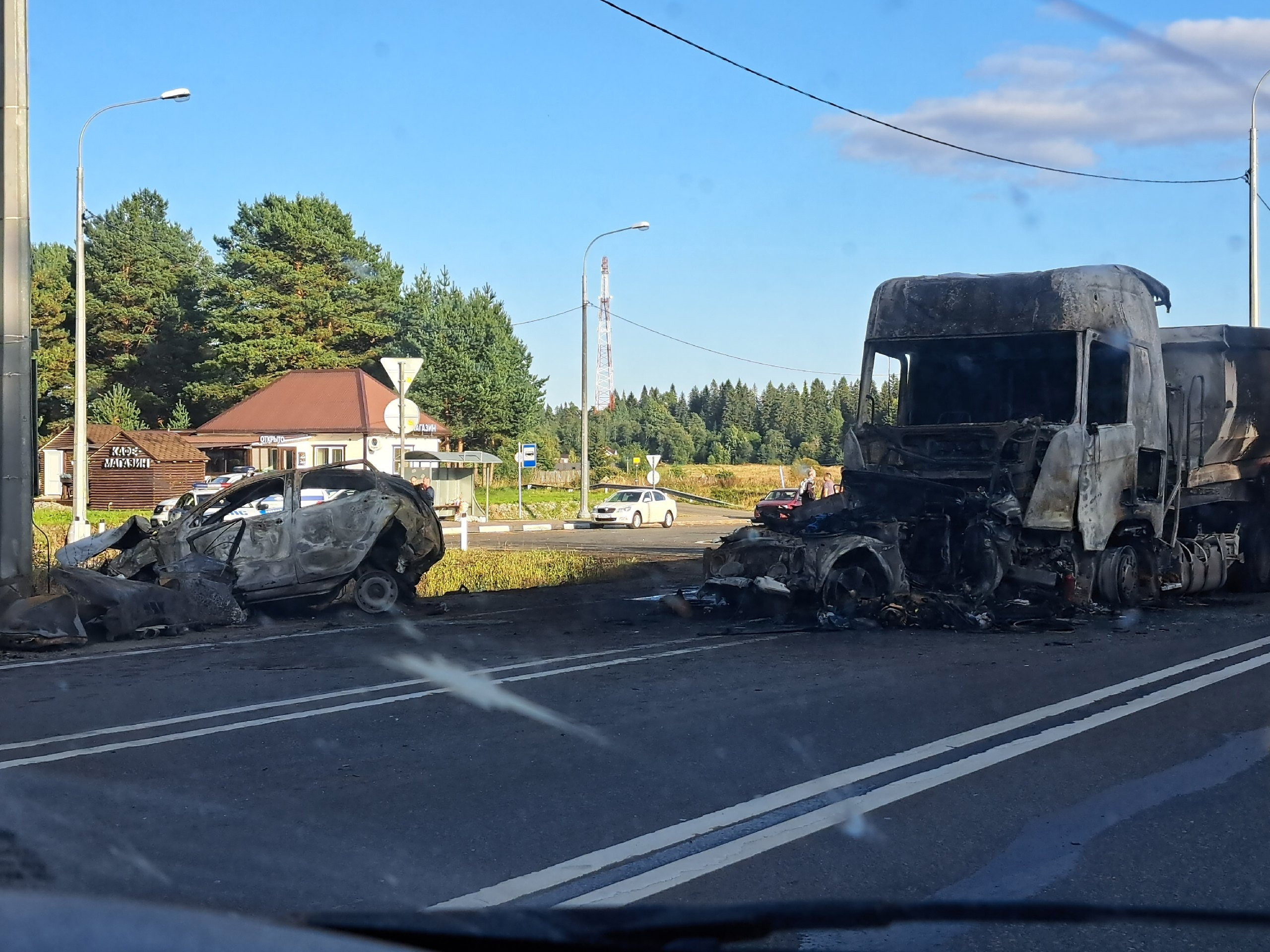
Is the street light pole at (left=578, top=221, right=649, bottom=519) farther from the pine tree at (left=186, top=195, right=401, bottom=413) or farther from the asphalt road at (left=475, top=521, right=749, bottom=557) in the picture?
the pine tree at (left=186, top=195, right=401, bottom=413)

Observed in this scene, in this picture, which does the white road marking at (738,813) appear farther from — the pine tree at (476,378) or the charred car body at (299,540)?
the pine tree at (476,378)

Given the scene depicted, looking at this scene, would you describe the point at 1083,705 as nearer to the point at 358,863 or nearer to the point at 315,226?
the point at 358,863

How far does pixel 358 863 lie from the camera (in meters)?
4.79

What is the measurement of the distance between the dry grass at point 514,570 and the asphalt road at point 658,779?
829cm

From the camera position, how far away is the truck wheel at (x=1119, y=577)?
13609mm

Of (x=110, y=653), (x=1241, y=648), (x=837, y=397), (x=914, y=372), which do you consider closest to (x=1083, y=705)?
(x=1241, y=648)

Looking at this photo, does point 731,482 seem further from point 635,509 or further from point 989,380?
point 989,380

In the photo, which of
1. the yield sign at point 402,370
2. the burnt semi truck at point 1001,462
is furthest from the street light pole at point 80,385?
the burnt semi truck at point 1001,462

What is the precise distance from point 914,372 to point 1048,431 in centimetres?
187

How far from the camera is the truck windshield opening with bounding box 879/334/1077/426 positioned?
13.0 m

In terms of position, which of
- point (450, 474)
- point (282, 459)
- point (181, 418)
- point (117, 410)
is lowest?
point (450, 474)

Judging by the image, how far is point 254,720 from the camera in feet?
25.7

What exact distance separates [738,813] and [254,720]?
3.53 meters

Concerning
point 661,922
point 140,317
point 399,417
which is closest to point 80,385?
point 399,417
